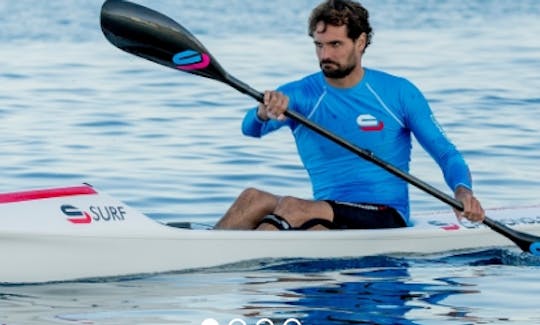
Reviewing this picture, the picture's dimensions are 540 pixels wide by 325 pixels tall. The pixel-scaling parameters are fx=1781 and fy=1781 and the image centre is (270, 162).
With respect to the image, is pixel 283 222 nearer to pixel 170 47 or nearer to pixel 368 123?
pixel 368 123

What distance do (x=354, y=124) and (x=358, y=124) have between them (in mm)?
20

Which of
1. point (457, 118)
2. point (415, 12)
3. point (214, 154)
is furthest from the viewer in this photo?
point (415, 12)

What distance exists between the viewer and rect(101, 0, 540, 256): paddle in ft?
28.6

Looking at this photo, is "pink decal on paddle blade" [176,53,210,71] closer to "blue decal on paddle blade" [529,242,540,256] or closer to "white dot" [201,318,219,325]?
"white dot" [201,318,219,325]

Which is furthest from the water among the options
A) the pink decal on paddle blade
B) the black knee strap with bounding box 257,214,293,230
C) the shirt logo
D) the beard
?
the pink decal on paddle blade

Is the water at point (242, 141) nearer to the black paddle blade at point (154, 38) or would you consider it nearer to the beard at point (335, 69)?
the beard at point (335, 69)

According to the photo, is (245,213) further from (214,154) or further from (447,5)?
(447,5)

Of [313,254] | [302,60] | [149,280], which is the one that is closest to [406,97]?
[313,254]

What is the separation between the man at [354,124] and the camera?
28.9 ft

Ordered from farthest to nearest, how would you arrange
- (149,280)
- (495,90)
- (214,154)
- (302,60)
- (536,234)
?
(302,60) < (495,90) < (214,154) < (536,234) < (149,280)

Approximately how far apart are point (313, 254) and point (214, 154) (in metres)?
4.57

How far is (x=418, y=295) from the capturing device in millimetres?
8219

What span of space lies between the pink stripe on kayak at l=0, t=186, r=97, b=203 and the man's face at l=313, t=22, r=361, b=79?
1334mm

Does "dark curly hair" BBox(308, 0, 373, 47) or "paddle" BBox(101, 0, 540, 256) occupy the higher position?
"dark curly hair" BBox(308, 0, 373, 47)
